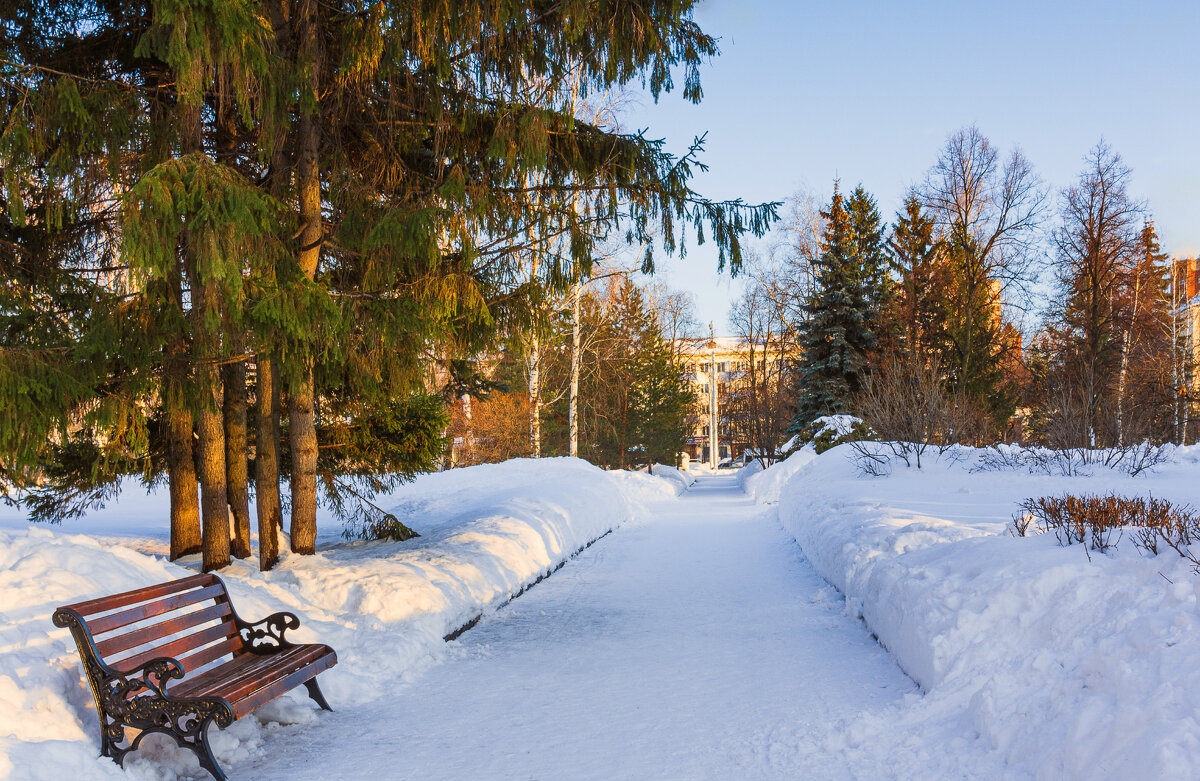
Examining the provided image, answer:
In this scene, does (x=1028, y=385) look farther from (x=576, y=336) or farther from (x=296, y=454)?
(x=296, y=454)

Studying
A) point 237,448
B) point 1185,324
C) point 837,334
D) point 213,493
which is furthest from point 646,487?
point 1185,324

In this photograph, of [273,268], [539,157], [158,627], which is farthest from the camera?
[539,157]

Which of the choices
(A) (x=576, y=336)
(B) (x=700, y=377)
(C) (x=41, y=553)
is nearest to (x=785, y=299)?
(A) (x=576, y=336)

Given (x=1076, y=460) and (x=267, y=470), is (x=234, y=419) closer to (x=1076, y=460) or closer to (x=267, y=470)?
(x=267, y=470)

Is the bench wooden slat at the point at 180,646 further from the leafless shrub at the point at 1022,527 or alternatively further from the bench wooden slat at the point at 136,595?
the leafless shrub at the point at 1022,527

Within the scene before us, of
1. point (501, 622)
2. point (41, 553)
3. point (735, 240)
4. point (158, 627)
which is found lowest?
point (501, 622)

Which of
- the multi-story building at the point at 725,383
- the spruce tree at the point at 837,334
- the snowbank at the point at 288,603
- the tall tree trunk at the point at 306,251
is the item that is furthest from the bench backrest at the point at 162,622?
the multi-story building at the point at 725,383

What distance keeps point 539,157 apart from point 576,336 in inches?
748

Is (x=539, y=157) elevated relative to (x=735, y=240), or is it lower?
elevated

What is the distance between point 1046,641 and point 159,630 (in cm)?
522


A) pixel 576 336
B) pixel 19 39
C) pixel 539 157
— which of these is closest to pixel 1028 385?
pixel 576 336

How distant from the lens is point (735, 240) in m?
9.04

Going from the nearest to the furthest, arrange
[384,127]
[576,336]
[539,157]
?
1. [539,157]
2. [384,127]
3. [576,336]

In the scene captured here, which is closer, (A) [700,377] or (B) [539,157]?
(B) [539,157]
